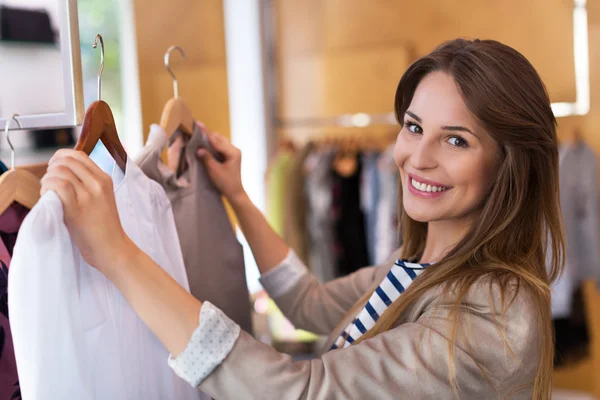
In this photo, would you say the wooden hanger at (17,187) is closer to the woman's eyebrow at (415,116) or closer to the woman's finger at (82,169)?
the woman's finger at (82,169)

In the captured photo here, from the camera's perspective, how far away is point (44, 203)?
2.66ft

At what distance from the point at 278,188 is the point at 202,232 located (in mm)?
2269

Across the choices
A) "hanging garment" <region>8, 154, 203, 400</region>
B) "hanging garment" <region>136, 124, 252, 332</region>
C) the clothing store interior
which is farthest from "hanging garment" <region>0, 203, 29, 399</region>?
the clothing store interior

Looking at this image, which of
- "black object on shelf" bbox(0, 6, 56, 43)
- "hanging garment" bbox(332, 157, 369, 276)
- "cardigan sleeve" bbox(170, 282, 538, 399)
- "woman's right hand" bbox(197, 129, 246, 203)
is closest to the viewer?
"cardigan sleeve" bbox(170, 282, 538, 399)

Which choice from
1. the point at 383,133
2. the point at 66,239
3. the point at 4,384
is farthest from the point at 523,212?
the point at 383,133

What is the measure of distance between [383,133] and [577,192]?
1.33 metres

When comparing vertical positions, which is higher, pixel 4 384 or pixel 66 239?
pixel 66 239

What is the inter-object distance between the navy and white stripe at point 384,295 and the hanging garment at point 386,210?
1905mm

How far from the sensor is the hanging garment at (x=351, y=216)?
3381 mm

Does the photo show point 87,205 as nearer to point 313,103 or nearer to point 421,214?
point 421,214

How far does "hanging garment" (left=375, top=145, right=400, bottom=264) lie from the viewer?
319 cm

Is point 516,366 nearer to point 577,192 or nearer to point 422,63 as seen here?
point 422,63

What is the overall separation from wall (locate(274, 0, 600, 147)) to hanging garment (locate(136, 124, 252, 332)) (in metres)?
2.68

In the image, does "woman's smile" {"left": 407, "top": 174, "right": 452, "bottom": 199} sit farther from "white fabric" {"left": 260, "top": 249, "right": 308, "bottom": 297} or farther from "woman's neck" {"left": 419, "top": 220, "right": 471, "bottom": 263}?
"white fabric" {"left": 260, "top": 249, "right": 308, "bottom": 297}
